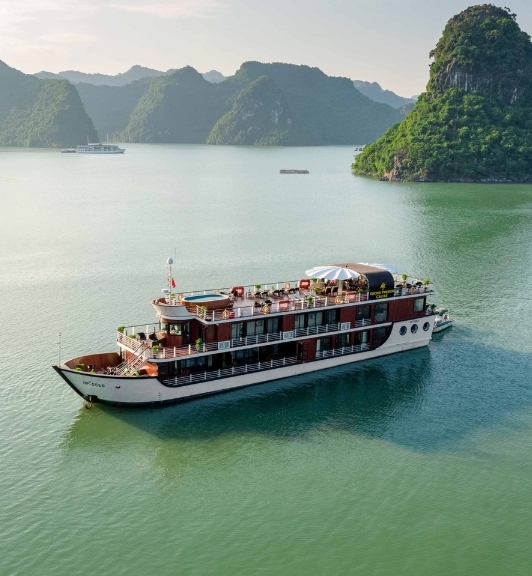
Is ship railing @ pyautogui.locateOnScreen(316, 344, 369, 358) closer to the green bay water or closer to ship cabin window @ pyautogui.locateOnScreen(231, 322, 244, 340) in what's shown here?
the green bay water

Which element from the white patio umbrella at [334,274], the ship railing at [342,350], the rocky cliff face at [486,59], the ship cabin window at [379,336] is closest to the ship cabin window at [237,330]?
the ship railing at [342,350]

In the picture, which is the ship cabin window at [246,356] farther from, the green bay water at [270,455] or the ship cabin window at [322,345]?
the ship cabin window at [322,345]

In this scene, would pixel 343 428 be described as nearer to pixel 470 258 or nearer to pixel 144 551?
pixel 144 551

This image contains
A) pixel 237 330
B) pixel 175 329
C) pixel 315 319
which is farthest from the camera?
pixel 315 319

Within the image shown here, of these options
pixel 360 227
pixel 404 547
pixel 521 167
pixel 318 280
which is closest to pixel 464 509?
pixel 404 547

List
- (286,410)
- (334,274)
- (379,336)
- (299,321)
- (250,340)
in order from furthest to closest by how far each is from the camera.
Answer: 1. (379,336)
2. (334,274)
3. (299,321)
4. (250,340)
5. (286,410)

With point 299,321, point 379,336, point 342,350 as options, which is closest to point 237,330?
point 299,321

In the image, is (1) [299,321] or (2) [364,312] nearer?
(1) [299,321]

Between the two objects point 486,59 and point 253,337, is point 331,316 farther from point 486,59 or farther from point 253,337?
point 486,59
